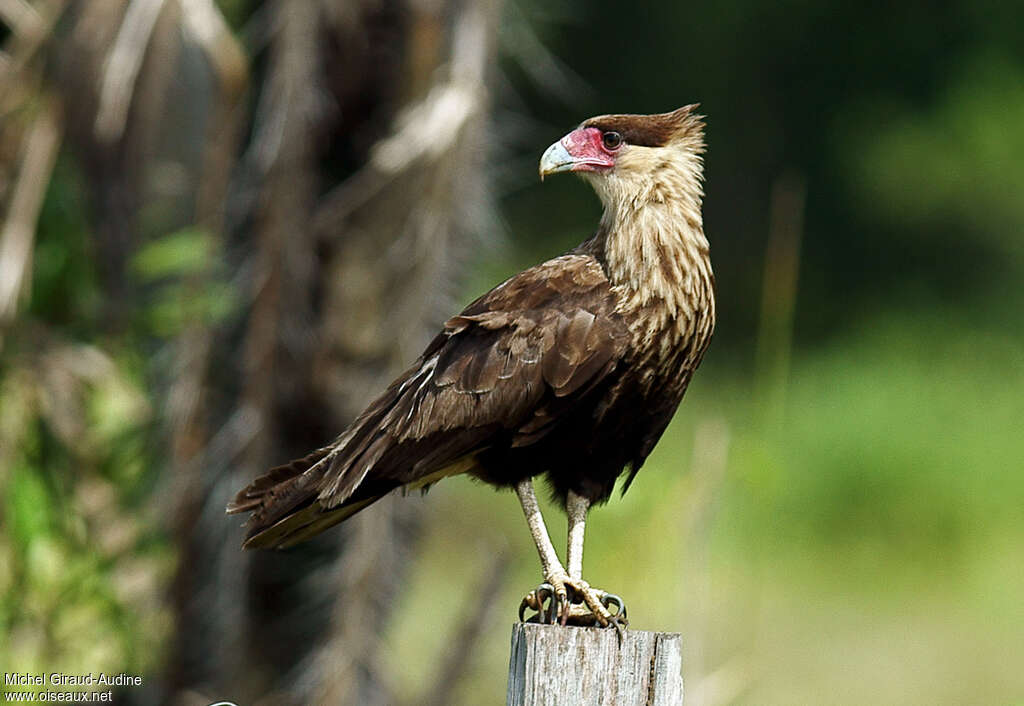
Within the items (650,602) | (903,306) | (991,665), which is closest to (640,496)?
(650,602)

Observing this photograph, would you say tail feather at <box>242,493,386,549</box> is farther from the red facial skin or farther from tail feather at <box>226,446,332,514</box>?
the red facial skin

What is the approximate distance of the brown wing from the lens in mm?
3211

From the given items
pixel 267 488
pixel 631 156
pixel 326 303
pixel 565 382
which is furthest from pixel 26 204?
pixel 565 382

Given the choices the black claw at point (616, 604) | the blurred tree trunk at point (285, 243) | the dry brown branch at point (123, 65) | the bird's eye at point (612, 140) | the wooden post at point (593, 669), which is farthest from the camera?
the blurred tree trunk at point (285, 243)

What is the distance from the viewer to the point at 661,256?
3328mm

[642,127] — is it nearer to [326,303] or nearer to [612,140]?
[612,140]

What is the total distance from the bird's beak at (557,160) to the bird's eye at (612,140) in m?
0.09

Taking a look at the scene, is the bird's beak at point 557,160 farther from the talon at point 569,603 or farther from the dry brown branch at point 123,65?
the dry brown branch at point 123,65

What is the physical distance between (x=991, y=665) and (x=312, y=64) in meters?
5.44

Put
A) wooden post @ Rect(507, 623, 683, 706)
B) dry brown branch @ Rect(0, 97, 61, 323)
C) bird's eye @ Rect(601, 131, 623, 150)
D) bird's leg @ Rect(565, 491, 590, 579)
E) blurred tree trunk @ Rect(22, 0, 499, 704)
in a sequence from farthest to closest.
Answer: dry brown branch @ Rect(0, 97, 61, 323) < blurred tree trunk @ Rect(22, 0, 499, 704) < bird's eye @ Rect(601, 131, 623, 150) < bird's leg @ Rect(565, 491, 590, 579) < wooden post @ Rect(507, 623, 683, 706)

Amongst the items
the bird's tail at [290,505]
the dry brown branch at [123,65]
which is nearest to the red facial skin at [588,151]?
the bird's tail at [290,505]

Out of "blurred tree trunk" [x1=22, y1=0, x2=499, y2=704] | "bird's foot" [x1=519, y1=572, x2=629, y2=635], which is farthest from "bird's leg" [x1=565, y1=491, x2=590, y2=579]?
"blurred tree trunk" [x1=22, y1=0, x2=499, y2=704]

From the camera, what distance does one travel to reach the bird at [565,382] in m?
3.22

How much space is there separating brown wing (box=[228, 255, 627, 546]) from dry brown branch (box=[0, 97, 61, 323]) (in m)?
2.10
